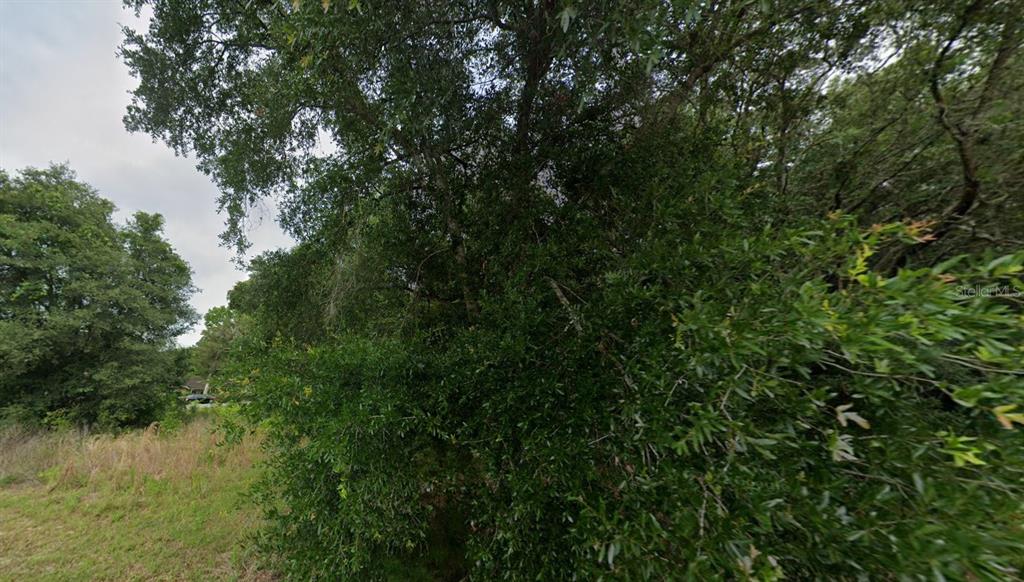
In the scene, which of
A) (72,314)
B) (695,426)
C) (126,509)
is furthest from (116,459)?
(695,426)

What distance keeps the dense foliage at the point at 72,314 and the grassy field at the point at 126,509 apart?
5.07m

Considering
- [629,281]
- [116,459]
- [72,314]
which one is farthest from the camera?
[72,314]

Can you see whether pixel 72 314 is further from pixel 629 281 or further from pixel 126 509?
pixel 629 281

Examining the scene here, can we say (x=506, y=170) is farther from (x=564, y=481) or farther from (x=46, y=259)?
(x=46, y=259)

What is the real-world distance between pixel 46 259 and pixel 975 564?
18253 millimetres

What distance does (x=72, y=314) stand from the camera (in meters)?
10.3

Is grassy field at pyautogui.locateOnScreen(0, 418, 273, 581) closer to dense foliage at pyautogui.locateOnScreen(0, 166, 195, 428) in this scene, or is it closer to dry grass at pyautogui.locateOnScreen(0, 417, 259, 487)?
dry grass at pyautogui.locateOnScreen(0, 417, 259, 487)

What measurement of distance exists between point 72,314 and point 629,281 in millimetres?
16286

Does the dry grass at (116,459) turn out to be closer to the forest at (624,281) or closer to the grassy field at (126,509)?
the grassy field at (126,509)

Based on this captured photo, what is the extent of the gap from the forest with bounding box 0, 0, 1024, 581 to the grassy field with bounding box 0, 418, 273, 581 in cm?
119

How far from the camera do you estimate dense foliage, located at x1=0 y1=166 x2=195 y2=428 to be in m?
9.97

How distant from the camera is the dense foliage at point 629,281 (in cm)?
125

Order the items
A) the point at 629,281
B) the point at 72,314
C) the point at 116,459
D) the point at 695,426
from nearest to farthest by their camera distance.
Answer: the point at 695,426
the point at 629,281
the point at 116,459
the point at 72,314

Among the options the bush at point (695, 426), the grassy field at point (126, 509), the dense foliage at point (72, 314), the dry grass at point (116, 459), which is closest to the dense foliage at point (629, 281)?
the bush at point (695, 426)
